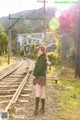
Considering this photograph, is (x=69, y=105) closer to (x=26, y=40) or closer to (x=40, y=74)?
(x=40, y=74)

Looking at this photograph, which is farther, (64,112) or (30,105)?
(30,105)

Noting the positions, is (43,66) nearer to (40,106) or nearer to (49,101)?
(40,106)

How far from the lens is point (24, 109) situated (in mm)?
10789

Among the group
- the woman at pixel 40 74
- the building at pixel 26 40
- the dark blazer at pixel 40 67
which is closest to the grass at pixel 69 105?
the woman at pixel 40 74

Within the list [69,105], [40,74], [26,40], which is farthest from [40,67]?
[26,40]

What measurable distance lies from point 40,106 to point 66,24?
25184 mm

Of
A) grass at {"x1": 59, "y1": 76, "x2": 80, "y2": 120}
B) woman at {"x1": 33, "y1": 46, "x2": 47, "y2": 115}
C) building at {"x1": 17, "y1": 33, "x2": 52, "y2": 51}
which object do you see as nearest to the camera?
grass at {"x1": 59, "y1": 76, "x2": 80, "y2": 120}

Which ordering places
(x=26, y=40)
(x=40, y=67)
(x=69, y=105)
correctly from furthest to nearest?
(x=26, y=40) → (x=69, y=105) → (x=40, y=67)

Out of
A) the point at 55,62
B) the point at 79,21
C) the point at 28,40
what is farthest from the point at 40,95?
the point at 28,40

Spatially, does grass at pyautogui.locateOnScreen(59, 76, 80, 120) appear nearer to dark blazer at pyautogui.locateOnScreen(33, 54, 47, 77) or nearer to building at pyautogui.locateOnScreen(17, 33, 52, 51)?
dark blazer at pyautogui.locateOnScreen(33, 54, 47, 77)

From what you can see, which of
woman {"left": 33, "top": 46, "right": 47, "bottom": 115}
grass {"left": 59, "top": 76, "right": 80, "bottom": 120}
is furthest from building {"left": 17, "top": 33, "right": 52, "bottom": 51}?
woman {"left": 33, "top": 46, "right": 47, "bottom": 115}

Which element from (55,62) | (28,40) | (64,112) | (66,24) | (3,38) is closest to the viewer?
(64,112)

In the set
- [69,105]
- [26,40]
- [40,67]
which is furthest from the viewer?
[26,40]

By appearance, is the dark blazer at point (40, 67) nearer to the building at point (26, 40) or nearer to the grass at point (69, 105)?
the grass at point (69, 105)
